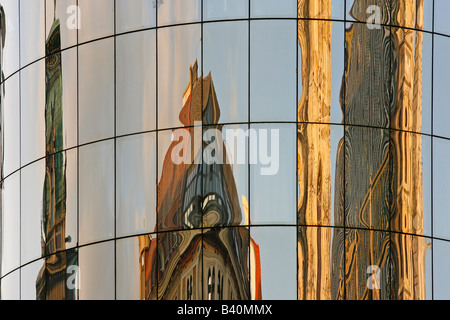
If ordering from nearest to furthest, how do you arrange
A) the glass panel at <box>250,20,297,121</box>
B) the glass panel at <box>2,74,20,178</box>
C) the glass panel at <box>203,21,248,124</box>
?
the glass panel at <box>203,21,248,124</box>, the glass panel at <box>250,20,297,121</box>, the glass panel at <box>2,74,20,178</box>

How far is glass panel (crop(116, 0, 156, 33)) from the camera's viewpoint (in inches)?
1439

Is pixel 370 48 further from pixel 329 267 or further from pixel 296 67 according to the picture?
pixel 329 267

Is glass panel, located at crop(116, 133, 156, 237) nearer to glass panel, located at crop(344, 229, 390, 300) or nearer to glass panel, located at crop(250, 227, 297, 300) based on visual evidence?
glass panel, located at crop(250, 227, 297, 300)

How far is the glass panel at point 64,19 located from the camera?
37344 millimetres

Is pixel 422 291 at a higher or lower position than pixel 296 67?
lower

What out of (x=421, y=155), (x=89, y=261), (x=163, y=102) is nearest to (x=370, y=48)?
(x=421, y=155)

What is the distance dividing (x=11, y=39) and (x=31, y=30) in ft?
3.88

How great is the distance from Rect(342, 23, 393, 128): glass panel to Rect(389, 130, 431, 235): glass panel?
2.84 ft

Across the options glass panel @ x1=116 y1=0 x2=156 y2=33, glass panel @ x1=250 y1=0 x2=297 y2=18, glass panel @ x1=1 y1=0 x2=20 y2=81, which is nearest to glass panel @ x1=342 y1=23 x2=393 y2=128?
glass panel @ x1=250 y1=0 x2=297 y2=18

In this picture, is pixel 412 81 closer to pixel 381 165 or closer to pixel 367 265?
pixel 381 165

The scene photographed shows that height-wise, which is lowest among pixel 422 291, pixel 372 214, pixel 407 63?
pixel 422 291

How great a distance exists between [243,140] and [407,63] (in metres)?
5.35

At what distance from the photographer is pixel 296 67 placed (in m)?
35.7

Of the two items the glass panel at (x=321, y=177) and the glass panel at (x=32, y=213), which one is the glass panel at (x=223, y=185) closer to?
the glass panel at (x=321, y=177)
